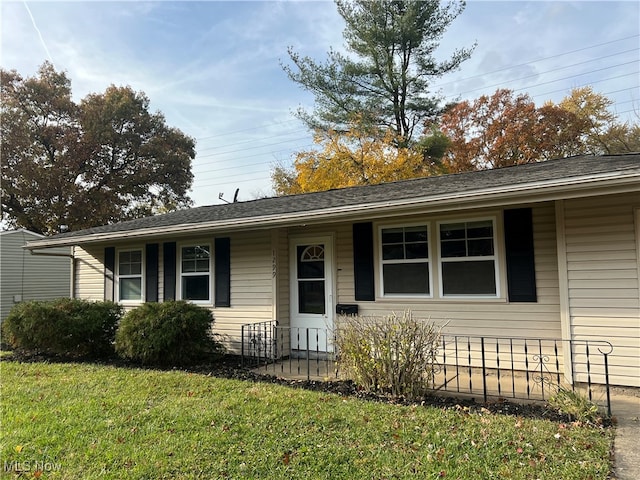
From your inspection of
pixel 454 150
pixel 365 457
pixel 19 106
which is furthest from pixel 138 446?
pixel 19 106

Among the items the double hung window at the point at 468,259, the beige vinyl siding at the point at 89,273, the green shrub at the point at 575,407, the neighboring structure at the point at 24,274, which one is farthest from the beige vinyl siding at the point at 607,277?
the neighboring structure at the point at 24,274

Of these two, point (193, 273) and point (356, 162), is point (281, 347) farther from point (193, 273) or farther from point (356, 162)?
point (356, 162)

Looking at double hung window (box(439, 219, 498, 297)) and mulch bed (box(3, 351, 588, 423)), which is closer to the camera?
mulch bed (box(3, 351, 588, 423))

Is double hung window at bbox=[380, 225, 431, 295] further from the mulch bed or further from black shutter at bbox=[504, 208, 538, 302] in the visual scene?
the mulch bed

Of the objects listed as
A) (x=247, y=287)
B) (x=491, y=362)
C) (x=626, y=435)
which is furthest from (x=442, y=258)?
(x=247, y=287)

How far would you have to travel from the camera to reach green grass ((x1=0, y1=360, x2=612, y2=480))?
300 cm

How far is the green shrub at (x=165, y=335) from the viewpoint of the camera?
22.0 ft

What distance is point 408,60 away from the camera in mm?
18875

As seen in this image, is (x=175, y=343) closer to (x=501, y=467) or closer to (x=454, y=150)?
(x=501, y=467)

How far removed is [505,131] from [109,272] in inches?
668

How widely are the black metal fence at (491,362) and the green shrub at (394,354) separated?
262 millimetres

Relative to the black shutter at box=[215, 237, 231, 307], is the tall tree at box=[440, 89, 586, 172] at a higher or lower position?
higher

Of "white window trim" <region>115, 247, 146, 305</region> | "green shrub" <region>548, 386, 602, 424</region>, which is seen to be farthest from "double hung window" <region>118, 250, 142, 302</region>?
"green shrub" <region>548, 386, 602, 424</region>

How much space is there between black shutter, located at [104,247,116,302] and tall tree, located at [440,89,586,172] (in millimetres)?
14348
